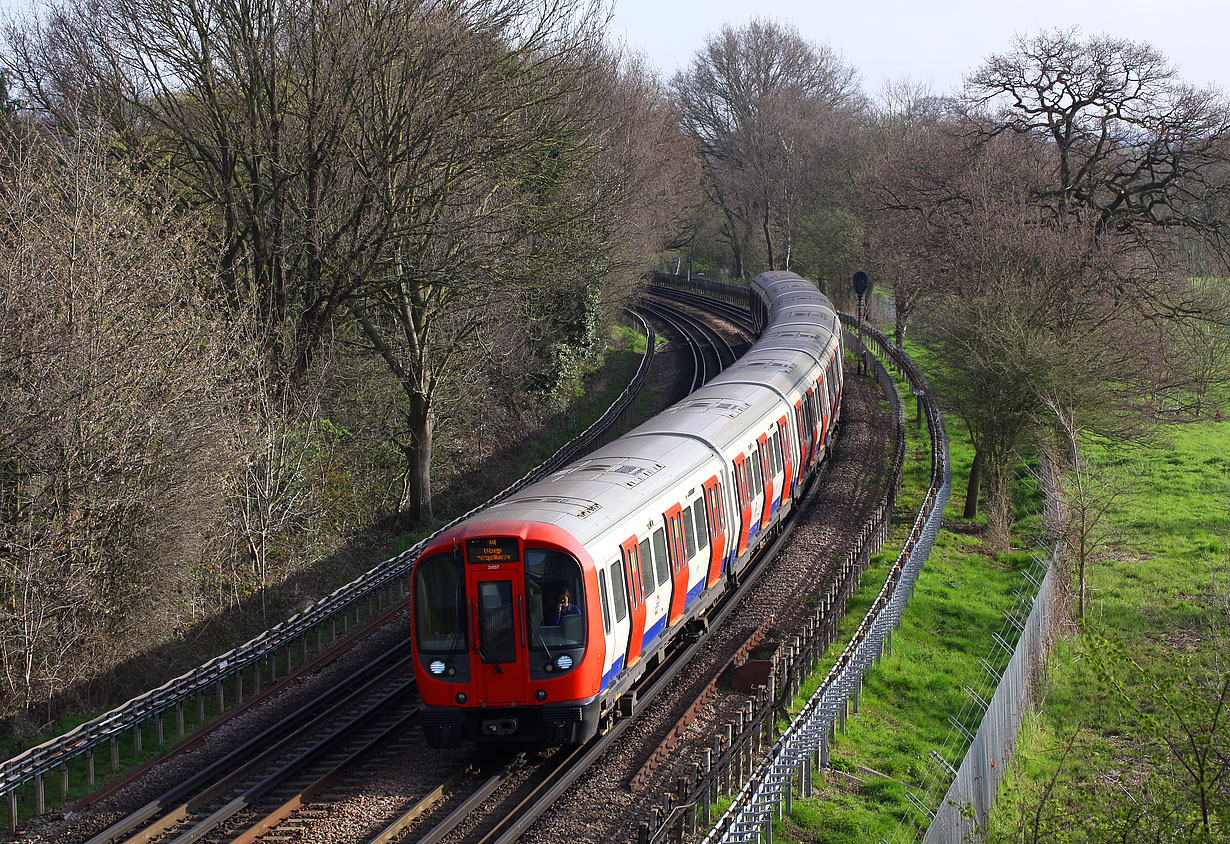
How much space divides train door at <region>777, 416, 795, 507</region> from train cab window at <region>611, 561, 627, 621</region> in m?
7.90

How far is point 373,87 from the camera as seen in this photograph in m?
19.2

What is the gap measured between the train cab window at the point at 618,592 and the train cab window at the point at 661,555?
1.08 metres

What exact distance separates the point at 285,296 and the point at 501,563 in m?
10.9

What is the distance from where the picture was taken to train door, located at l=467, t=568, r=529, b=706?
438 inches

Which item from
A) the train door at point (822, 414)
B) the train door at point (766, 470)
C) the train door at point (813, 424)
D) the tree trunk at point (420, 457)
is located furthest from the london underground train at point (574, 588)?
the tree trunk at point (420, 457)

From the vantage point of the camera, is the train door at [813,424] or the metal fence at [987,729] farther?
the train door at [813,424]

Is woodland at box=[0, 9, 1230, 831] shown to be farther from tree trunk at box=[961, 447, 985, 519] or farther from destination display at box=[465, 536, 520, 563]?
destination display at box=[465, 536, 520, 563]

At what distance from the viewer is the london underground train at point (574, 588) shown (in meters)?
11.1

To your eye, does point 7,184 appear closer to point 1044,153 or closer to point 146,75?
point 146,75

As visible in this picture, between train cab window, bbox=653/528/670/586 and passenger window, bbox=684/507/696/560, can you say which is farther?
passenger window, bbox=684/507/696/560

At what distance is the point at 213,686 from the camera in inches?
572

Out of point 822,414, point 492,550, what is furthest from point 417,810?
point 822,414

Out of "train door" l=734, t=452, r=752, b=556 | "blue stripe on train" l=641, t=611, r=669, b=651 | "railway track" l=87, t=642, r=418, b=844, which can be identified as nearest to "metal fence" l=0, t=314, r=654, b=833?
"railway track" l=87, t=642, r=418, b=844

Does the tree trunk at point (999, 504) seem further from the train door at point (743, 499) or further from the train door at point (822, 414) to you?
the train door at point (743, 499)
